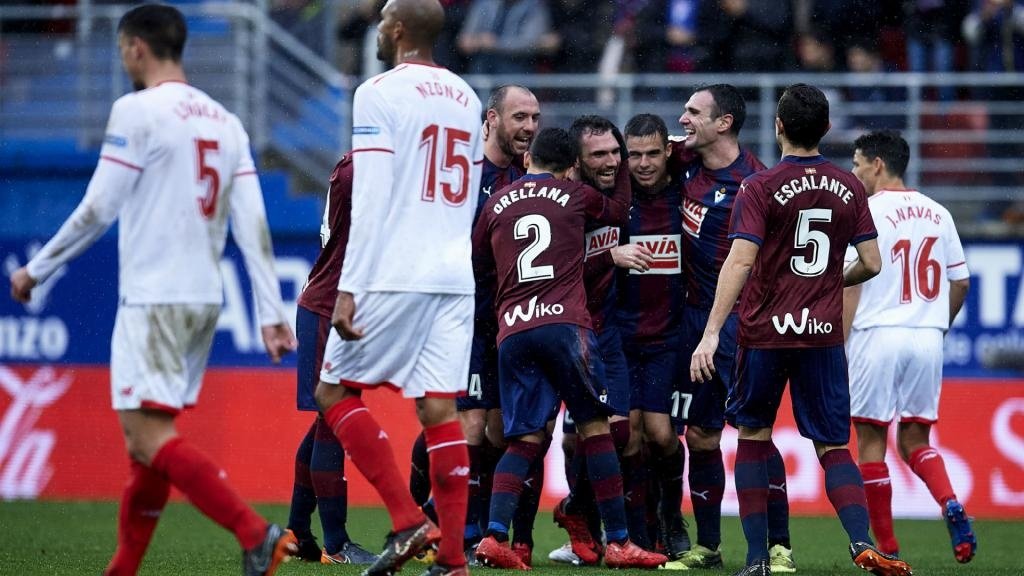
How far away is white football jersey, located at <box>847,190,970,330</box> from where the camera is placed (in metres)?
8.72

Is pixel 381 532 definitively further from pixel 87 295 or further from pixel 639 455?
pixel 87 295

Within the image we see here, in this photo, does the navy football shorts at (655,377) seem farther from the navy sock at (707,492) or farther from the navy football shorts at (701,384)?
the navy sock at (707,492)

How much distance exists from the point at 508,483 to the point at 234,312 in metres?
6.48

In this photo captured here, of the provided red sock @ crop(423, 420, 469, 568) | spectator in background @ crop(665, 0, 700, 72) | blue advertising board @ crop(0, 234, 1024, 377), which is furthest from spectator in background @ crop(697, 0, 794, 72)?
red sock @ crop(423, 420, 469, 568)

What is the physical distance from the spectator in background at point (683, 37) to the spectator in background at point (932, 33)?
89.8 inches

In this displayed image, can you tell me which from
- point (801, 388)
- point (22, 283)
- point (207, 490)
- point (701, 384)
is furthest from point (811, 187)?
point (22, 283)

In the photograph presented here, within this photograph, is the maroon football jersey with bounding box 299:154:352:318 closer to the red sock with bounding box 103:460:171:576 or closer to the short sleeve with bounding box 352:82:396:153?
the short sleeve with bounding box 352:82:396:153

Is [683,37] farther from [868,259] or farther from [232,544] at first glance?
[868,259]

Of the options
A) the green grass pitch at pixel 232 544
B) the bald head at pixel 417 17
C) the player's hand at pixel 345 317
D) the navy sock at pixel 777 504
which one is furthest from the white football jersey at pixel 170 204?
the navy sock at pixel 777 504

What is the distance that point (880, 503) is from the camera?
26.2ft

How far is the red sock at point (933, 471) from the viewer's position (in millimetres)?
8484

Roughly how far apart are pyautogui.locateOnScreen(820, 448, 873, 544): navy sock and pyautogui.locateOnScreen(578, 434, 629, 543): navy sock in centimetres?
108

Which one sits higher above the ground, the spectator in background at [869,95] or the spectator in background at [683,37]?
the spectator in background at [683,37]

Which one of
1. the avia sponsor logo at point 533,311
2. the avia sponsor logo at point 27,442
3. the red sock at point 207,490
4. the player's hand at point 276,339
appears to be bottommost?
the avia sponsor logo at point 27,442
